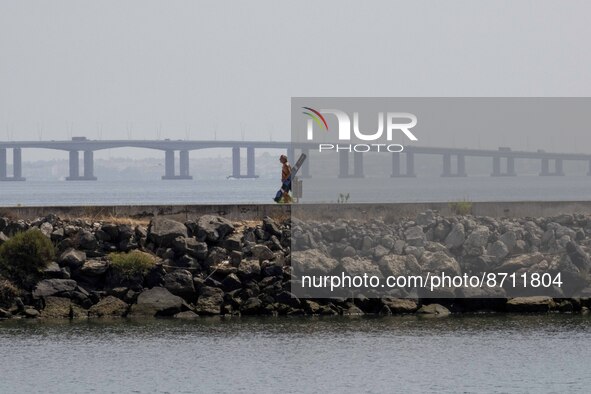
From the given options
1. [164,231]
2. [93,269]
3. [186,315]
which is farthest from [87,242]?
[186,315]

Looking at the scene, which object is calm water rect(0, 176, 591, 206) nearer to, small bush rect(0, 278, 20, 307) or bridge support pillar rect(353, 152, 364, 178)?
bridge support pillar rect(353, 152, 364, 178)

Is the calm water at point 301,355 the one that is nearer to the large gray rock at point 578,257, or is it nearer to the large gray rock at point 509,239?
the large gray rock at point 578,257

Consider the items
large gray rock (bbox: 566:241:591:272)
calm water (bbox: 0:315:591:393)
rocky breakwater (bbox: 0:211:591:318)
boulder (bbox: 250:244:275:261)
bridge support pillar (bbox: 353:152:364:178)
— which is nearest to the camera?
calm water (bbox: 0:315:591:393)

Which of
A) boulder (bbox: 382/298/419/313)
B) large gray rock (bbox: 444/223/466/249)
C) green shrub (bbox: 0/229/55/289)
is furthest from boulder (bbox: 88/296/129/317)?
large gray rock (bbox: 444/223/466/249)

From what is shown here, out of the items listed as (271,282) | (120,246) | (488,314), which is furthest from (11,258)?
(488,314)

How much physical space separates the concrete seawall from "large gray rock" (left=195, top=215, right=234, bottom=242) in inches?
26.2

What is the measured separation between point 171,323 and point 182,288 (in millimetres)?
1196

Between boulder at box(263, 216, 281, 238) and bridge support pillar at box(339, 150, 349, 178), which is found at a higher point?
bridge support pillar at box(339, 150, 349, 178)

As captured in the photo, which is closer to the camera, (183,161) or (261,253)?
(261,253)

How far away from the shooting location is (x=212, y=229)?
1255 inches

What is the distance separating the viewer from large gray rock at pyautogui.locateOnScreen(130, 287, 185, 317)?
98.2ft

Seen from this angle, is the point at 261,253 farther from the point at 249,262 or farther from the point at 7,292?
the point at 7,292

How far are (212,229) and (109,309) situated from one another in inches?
134

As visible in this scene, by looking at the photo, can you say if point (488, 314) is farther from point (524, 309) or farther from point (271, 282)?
point (271, 282)
